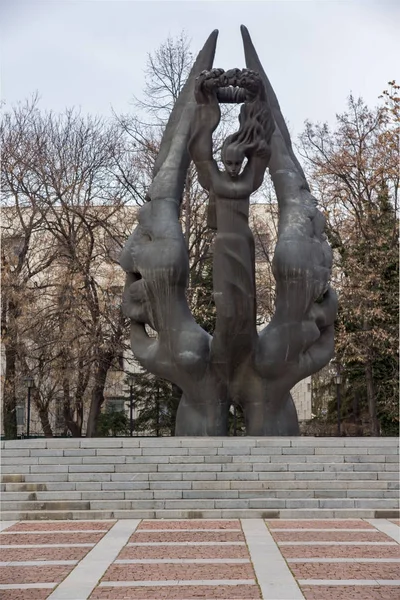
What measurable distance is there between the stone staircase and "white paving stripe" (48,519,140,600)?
154 cm

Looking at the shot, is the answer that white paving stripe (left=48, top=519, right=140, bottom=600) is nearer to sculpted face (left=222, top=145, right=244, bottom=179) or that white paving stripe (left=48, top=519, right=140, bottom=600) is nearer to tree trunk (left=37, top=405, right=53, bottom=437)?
sculpted face (left=222, top=145, right=244, bottom=179)

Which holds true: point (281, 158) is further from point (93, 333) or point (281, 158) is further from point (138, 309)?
point (93, 333)

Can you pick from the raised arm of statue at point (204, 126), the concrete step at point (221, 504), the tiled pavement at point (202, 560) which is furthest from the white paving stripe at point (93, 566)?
the raised arm of statue at point (204, 126)

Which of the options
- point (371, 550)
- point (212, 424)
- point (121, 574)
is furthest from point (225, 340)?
point (121, 574)

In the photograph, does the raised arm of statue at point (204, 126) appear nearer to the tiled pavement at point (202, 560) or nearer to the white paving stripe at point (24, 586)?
the tiled pavement at point (202, 560)

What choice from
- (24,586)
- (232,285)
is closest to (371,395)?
(232,285)

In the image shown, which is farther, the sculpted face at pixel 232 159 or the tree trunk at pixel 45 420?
the tree trunk at pixel 45 420

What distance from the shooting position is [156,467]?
44.1 ft

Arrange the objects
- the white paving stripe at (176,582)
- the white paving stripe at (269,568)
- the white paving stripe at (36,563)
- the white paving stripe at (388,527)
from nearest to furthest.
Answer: the white paving stripe at (269,568)
the white paving stripe at (176,582)
the white paving stripe at (36,563)
the white paving stripe at (388,527)

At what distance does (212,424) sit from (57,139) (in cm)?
1572

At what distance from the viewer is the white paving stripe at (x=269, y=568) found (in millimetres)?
6824

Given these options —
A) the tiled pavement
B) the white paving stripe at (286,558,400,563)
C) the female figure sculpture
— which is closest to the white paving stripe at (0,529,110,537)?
the tiled pavement

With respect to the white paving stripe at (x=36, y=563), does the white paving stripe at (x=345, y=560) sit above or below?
below

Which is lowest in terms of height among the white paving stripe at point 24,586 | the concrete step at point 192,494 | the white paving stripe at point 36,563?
the white paving stripe at point 36,563
